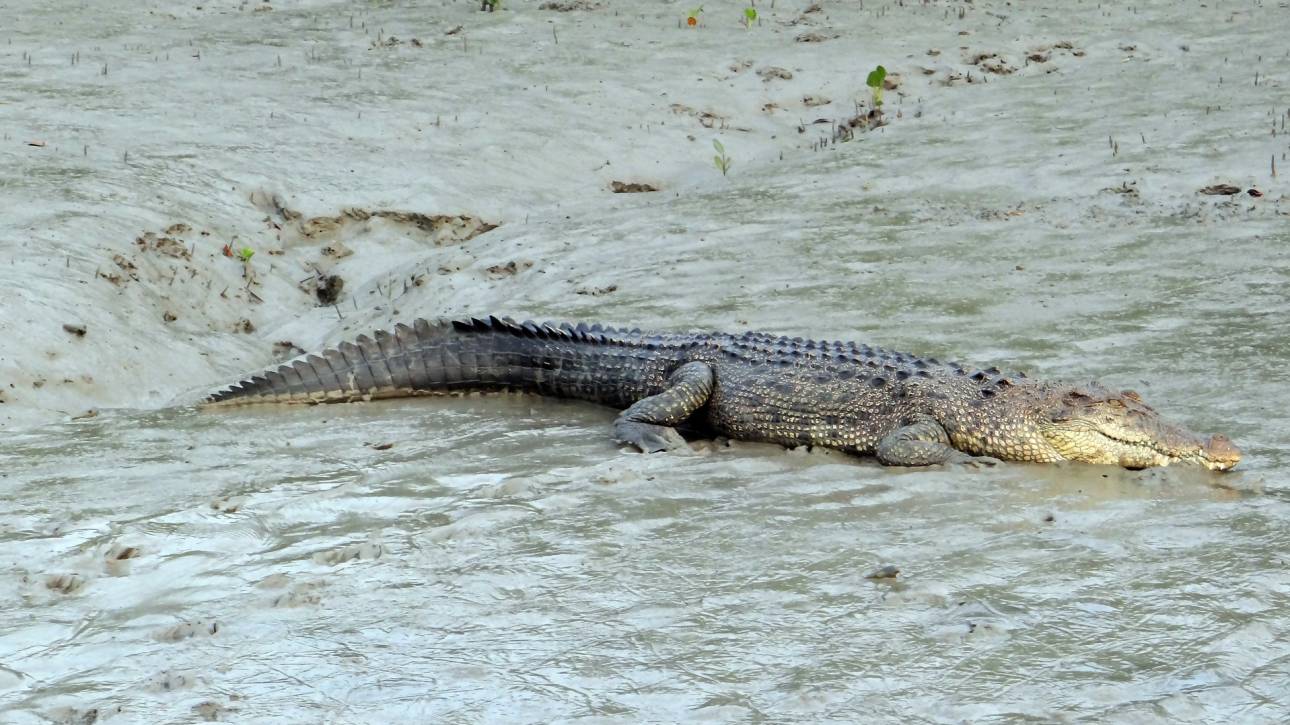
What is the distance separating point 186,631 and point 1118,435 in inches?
140

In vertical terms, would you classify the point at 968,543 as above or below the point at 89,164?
below

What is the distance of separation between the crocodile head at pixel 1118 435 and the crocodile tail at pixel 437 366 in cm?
234

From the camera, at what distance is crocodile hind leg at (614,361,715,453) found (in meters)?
6.34

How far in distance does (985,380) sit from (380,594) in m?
2.91

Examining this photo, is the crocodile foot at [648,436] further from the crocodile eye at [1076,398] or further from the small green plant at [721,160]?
the small green plant at [721,160]

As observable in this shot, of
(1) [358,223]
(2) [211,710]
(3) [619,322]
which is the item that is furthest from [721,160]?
(2) [211,710]

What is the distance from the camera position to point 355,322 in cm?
908

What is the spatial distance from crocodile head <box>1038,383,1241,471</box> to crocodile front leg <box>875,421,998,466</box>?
306 millimetres

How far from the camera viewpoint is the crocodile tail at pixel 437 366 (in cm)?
729

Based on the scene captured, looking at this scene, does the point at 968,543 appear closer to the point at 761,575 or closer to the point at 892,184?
the point at 761,575

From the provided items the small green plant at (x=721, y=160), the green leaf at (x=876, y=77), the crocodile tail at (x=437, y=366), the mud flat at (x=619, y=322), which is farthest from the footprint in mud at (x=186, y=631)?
the green leaf at (x=876, y=77)

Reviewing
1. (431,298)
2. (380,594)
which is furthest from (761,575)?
(431,298)

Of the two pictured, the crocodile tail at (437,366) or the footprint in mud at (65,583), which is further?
the crocodile tail at (437,366)

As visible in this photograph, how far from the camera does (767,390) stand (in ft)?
20.9
